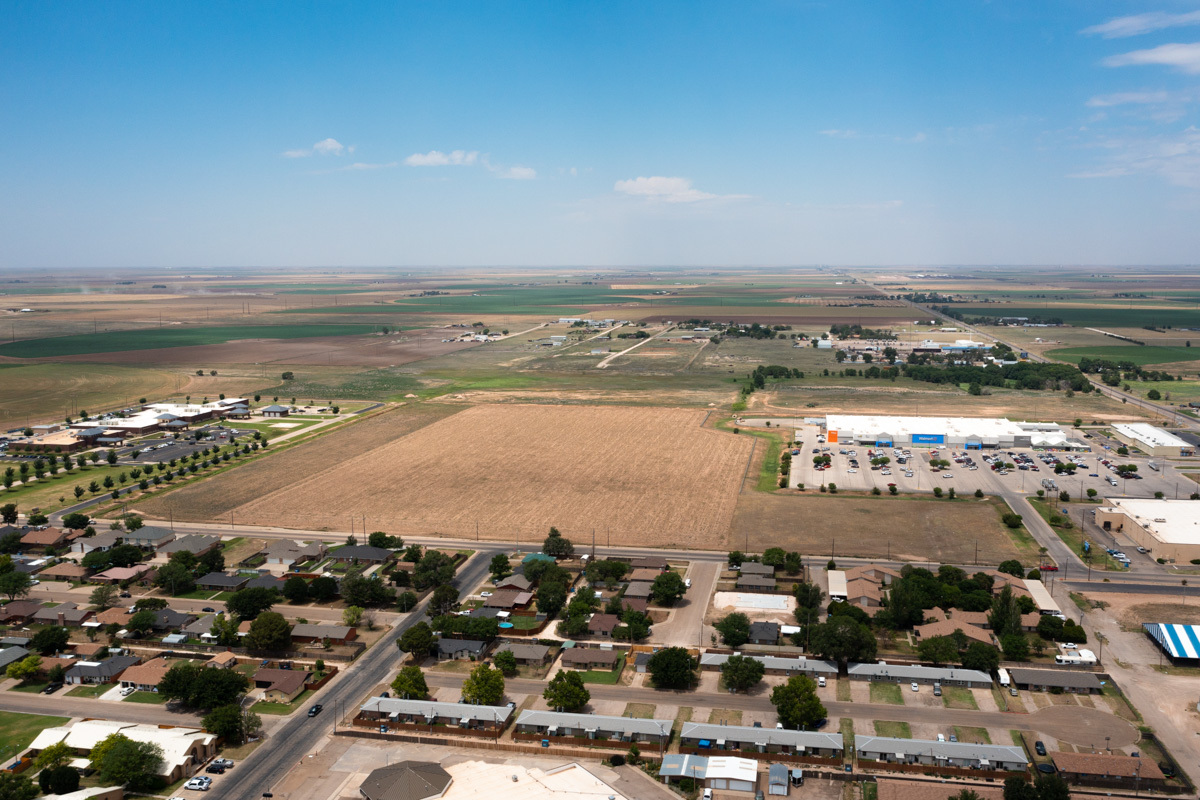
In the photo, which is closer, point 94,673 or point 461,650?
point 94,673

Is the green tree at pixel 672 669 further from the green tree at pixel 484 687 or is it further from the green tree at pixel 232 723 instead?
the green tree at pixel 232 723

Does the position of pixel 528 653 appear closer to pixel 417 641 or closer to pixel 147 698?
pixel 417 641

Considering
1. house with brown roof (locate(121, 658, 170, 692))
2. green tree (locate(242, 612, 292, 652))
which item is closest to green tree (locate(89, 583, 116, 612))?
house with brown roof (locate(121, 658, 170, 692))

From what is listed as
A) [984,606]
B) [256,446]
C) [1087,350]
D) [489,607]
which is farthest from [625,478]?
[1087,350]

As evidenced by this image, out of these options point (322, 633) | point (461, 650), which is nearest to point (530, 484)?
point (322, 633)

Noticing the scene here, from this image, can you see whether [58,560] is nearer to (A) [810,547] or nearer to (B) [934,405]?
(A) [810,547]

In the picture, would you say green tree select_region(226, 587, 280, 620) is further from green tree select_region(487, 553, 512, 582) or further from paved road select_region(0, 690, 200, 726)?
green tree select_region(487, 553, 512, 582)

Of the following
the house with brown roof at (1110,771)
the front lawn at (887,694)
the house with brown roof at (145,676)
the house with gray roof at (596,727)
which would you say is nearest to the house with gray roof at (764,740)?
the house with gray roof at (596,727)
